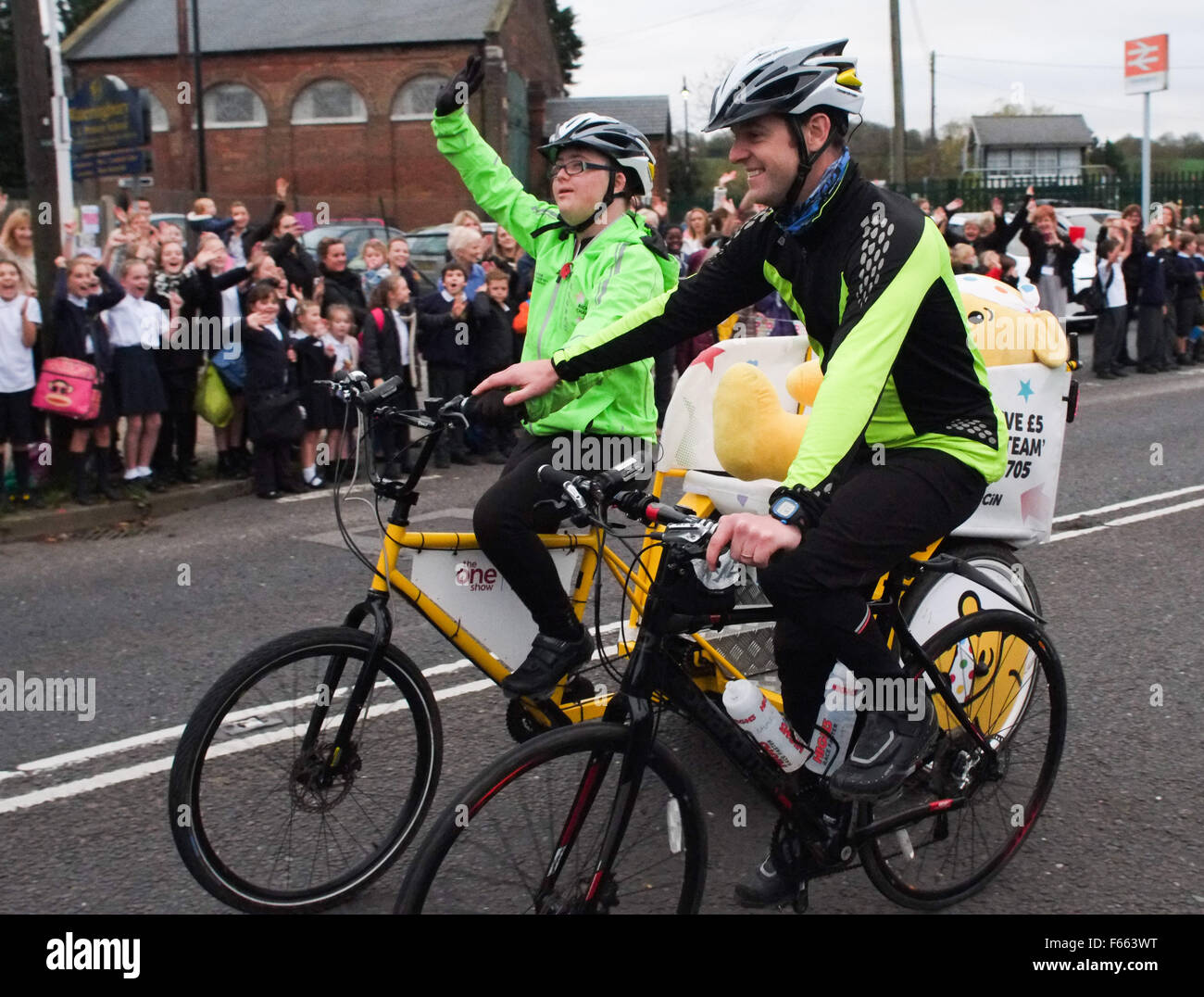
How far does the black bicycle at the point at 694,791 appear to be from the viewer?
2951 millimetres

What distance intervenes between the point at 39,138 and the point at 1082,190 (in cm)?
2741

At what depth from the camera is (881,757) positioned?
3432 millimetres

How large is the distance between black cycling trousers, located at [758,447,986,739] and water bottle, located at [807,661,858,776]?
3 cm

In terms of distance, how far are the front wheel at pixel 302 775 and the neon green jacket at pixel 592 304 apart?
988 mm

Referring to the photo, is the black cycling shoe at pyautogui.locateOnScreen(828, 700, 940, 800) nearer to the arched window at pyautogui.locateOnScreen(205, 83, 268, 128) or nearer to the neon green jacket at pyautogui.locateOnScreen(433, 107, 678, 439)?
the neon green jacket at pyautogui.locateOnScreen(433, 107, 678, 439)

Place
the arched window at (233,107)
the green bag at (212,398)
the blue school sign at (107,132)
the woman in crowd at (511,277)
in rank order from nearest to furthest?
1. the green bag at (212,398)
2. the woman in crowd at (511,277)
3. the blue school sign at (107,132)
4. the arched window at (233,107)

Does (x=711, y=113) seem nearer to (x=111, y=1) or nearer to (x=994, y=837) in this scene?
(x=994, y=837)

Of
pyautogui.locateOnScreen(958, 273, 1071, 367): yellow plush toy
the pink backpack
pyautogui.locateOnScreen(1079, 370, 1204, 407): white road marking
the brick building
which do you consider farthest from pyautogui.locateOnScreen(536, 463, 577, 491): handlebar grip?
the brick building

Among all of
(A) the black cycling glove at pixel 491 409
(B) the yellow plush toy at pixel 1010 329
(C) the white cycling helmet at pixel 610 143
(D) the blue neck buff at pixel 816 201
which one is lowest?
(A) the black cycling glove at pixel 491 409

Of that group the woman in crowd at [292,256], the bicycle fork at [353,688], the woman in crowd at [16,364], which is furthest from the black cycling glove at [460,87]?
the woman in crowd at [292,256]

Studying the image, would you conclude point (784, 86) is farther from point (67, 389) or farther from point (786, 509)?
point (67, 389)

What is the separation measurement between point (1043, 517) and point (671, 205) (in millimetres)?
31694

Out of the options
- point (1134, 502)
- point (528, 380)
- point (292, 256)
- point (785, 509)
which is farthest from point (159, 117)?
point (785, 509)

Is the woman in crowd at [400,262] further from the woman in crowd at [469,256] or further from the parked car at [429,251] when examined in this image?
the parked car at [429,251]
